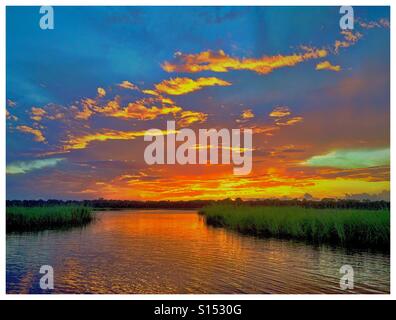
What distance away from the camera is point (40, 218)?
61.4 feet

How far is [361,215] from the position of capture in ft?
42.5

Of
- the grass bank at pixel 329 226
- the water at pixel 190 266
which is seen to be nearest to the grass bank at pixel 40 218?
the water at pixel 190 266

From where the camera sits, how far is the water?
872cm

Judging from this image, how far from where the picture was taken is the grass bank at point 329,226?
1205 cm

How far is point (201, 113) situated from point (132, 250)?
16.1 ft

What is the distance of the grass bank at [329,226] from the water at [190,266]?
810 millimetres

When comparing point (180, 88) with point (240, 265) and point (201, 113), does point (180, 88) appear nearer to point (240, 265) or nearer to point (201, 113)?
point (201, 113)

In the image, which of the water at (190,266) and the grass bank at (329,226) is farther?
the grass bank at (329,226)

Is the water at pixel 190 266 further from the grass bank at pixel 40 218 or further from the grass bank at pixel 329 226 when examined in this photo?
the grass bank at pixel 40 218
